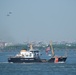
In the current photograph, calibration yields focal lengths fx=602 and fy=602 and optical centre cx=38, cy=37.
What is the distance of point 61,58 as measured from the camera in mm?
112125

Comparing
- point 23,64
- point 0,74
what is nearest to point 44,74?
point 0,74

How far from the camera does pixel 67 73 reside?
265 feet

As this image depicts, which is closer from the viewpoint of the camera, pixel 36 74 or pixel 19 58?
pixel 36 74

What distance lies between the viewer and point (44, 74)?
260 ft

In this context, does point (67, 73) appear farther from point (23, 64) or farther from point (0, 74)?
point (23, 64)

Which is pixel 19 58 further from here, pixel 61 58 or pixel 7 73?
pixel 7 73

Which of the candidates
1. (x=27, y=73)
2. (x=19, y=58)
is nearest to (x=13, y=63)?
(x=19, y=58)

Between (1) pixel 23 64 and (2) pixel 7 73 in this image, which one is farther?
(1) pixel 23 64

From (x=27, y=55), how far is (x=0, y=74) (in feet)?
105

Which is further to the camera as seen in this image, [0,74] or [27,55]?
[27,55]

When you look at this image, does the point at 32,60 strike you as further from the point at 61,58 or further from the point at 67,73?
the point at 67,73

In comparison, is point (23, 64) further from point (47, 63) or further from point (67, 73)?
point (67, 73)

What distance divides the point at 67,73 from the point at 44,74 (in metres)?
3.42

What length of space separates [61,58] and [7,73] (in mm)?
32571
